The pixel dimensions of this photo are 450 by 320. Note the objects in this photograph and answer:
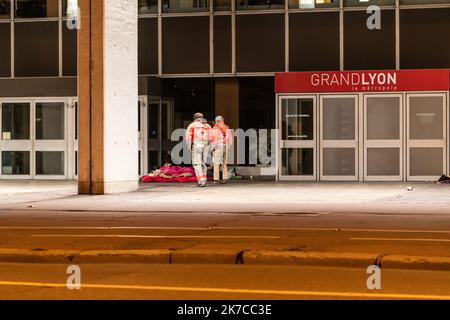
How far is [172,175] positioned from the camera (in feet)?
91.0

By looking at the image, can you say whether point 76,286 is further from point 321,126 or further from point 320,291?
point 321,126

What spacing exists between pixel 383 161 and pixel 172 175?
6.25 meters

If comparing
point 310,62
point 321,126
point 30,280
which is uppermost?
point 310,62

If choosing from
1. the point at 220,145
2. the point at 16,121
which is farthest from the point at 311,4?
the point at 16,121

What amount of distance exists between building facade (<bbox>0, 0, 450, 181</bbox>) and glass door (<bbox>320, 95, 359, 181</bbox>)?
1.6 inches

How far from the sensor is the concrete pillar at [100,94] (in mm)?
21453

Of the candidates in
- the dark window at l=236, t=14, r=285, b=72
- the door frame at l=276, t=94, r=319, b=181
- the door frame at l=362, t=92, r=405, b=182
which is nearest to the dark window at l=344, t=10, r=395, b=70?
the door frame at l=362, t=92, r=405, b=182

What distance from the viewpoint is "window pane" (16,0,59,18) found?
29.8m

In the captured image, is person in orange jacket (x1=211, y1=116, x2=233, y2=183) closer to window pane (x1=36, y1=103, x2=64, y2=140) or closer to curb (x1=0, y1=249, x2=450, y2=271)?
window pane (x1=36, y1=103, x2=64, y2=140)

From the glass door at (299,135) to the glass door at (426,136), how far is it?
2.80 meters

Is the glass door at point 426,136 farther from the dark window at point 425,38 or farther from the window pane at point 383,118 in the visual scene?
the dark window at point 425,38

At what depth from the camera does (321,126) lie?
90.6 ft
